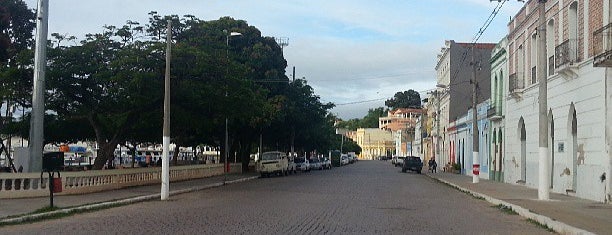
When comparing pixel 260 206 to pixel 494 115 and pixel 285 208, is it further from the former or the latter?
pixel 494 115

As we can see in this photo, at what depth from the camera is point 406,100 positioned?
6216 inches

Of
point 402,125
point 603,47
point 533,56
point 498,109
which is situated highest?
point 402,125

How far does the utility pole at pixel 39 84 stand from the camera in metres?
23.9

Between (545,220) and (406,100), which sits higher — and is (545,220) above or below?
below

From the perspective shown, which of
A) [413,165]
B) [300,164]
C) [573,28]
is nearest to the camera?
[573,28]

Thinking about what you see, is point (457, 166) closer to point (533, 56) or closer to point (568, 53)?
point (533, 56)

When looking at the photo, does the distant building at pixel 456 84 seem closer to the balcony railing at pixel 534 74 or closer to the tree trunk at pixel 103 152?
the balcony railing at pixel 534 74

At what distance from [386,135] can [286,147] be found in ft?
339

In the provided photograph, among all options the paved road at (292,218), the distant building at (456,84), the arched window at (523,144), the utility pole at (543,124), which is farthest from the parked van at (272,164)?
the utility pole at (543,124)

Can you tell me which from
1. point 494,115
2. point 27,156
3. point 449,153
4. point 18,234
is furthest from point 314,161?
point 18,234

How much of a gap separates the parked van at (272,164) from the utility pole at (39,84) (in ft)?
89.1

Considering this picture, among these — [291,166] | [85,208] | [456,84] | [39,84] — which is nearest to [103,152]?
[39,84]

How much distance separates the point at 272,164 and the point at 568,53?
28548mm

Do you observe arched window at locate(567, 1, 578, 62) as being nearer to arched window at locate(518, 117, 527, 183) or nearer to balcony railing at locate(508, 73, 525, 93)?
balcony railing at locate(508, 73, 525, 93)
